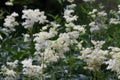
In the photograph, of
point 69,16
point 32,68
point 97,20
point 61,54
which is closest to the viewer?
point 32,68

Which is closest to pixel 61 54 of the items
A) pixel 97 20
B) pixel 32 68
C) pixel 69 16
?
pixel 32 68

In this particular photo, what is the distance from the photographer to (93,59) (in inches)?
154

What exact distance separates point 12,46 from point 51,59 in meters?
2.23

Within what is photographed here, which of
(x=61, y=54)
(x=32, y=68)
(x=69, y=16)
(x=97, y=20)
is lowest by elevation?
(x=32, y=68)

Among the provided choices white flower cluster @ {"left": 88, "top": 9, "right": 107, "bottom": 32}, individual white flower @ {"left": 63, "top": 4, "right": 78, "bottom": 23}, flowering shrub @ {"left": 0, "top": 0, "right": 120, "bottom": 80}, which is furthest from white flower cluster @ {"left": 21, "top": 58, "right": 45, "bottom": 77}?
white flower cluster @ {"left": 88, "top": 9, "right": 107, "bottom": 32}

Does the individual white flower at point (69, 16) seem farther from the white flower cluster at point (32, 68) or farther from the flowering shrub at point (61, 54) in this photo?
A: the white flower cluster at point (32, 68)

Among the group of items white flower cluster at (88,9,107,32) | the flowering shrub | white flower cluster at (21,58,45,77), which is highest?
white flower cluster at (88,9,107,32)

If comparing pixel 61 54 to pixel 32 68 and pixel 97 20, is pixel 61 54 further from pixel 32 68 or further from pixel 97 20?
pixel 97 20

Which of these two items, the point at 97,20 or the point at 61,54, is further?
the point at 97,20

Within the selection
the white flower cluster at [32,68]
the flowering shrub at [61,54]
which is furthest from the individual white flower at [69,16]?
the white flower cluster at [32,68]

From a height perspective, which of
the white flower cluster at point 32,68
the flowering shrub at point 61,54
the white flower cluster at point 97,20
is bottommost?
the white flower cluster at point 32,68

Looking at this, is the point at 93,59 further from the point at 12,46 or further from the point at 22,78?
the point at 12,46

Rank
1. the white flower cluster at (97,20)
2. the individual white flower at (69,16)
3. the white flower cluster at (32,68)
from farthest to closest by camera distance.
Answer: the white flower cluster at (97,20)
the individual white flower at (69,16)
the white flower cluster at (32,68)

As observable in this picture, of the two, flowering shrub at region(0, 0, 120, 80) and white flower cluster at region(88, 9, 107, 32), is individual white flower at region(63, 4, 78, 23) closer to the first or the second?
flowering shrub at region(0, 0, 120, 80)
